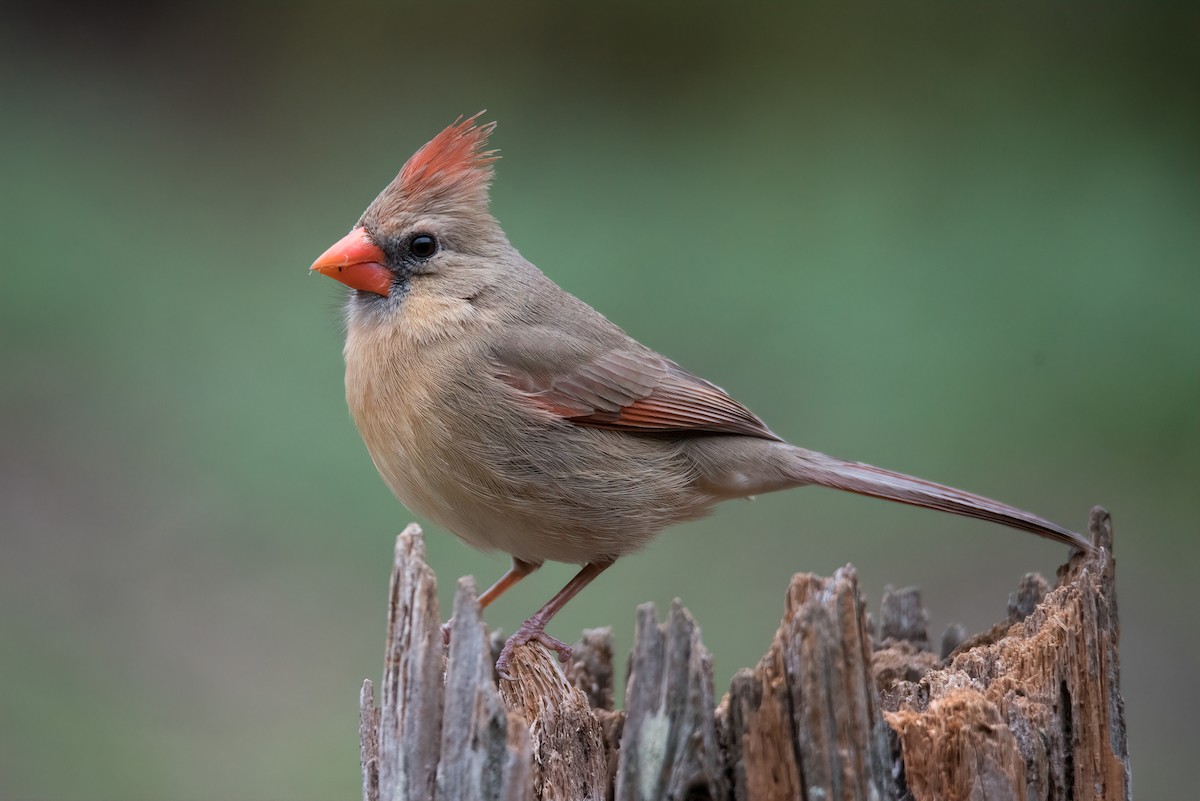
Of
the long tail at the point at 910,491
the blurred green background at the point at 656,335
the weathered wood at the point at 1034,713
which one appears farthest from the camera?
the blurred green background at the point at 656,335

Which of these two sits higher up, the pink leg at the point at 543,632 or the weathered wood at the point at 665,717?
the pink leg at the point at 543,632

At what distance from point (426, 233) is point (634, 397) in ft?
2.47

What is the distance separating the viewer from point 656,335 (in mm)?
5449

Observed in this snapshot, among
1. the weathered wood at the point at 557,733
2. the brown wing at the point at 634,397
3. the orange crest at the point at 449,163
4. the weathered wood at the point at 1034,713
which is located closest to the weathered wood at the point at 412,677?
the weathered wood at the point at 557,733

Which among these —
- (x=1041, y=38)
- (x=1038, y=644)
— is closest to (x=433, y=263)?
(x=1038, y=644)

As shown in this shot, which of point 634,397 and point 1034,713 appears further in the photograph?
point 634,397

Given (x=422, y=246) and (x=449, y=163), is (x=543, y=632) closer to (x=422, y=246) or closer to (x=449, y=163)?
(x=422, y=246)

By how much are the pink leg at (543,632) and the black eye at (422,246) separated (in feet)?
3.29

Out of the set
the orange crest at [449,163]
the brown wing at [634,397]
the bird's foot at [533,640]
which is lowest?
the bird's foot at [533,640]

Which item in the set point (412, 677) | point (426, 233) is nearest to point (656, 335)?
point (426, 233)

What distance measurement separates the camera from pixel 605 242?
5.36m

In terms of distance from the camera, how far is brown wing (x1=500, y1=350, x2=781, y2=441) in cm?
→ 339

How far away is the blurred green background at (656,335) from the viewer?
488 centimetres

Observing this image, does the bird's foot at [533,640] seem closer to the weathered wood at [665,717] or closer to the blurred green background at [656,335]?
the weathered wood at [665,717]
